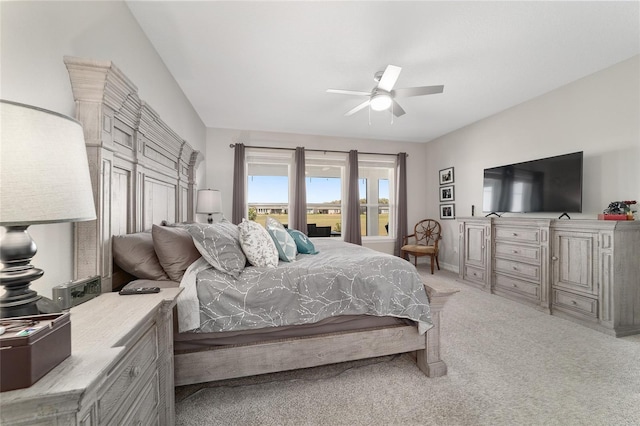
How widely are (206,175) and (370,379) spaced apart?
403 cm

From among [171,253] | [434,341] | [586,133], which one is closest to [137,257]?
[171,253]

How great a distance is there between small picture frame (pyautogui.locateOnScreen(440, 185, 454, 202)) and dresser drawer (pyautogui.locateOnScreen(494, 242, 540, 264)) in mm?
1532

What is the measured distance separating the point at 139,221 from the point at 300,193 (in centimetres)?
309

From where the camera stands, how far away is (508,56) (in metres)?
2.51

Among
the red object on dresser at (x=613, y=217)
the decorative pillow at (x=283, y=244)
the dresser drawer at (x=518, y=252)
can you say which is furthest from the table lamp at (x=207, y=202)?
the red object on dresser at (x=613, y=217)

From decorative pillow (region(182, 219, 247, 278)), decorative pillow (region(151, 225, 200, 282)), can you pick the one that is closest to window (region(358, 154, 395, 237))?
decorative pillow (region(182, 219, 247, 278))

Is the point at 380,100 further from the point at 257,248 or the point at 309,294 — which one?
the point at 309,294

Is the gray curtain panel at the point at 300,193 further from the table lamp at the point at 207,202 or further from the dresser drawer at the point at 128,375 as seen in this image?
the dresser drawer at the point at 128,375

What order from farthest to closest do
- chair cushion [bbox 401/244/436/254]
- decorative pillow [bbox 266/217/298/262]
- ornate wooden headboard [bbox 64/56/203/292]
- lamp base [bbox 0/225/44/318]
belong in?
chair cushion [bbox 401/244/436/254] < decorative pillow [bbox 266/217/298/262] < ornate wooden headboard [bbox 64/56/203/292] < lamp base [bbox 0/225/44/318]

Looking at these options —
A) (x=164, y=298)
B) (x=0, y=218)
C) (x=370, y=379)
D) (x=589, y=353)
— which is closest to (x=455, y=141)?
(x=589, y=353)

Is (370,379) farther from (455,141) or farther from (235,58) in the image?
(455,141)

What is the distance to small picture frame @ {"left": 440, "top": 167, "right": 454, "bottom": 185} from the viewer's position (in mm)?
4935

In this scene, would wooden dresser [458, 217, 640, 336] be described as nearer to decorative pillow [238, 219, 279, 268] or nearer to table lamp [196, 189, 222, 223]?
decorative pillow [238, 219, 279, 268]

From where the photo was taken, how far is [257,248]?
186cm
